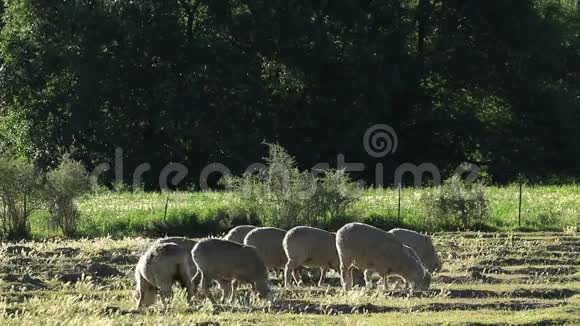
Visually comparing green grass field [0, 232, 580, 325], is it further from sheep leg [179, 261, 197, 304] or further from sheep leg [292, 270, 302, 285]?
sheep leg [292, 270, 302, 285]

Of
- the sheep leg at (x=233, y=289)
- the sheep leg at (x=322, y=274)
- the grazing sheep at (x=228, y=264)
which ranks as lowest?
the sheep leg at (x=322, y=274)

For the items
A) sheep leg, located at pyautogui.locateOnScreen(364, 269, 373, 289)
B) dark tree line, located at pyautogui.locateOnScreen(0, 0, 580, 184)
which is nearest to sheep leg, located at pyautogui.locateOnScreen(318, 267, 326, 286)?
sheep leg, located at pyautogui.locateOnScreen(364, 269, 373, 289)

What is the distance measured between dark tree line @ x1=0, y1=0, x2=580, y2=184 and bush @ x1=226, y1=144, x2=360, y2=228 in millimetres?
12334

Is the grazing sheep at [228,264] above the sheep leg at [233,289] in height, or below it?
above

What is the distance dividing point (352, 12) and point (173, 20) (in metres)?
7.28

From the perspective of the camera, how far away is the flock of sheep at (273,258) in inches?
747

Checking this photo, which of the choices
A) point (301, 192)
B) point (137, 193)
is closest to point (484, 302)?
point (301, 192)

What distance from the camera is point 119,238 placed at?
110ft

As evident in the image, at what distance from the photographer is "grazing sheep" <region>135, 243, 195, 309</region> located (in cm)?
1877

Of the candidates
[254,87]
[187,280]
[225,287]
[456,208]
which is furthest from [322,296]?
[254,87]

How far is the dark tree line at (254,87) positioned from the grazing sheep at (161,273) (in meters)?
28.5

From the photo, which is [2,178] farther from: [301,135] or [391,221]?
[301,135]

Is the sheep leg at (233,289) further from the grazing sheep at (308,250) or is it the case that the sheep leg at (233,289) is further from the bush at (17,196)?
the bush at (17,196)

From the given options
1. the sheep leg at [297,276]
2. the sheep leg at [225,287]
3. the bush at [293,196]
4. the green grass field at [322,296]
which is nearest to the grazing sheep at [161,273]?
the green grass field at [322,296]
